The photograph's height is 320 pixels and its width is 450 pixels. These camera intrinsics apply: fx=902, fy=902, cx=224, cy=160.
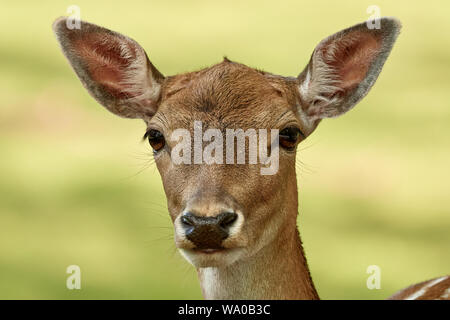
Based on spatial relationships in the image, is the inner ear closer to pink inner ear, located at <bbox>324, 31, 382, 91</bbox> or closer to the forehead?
pink inner ear, located at <bbox>324, 31, 382, 91</bbox>

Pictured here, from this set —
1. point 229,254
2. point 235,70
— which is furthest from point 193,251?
point 235,70

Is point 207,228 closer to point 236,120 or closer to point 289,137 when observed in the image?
point 236,120

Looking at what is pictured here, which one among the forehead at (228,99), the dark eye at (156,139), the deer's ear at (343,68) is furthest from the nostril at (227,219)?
the deer's ear at (343,68)

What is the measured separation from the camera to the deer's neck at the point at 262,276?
5551mm

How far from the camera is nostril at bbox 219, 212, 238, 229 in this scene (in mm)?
4934

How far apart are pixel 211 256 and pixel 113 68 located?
1.71m

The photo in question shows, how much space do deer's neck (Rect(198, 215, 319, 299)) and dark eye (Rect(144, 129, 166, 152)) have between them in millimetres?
820

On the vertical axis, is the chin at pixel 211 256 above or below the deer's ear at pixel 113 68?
below

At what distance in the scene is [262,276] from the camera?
561 cm

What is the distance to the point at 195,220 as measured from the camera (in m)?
4.92

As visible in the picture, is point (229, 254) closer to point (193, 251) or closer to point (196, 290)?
point (193, 251)

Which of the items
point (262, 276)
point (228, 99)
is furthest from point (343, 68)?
point (262, 276)

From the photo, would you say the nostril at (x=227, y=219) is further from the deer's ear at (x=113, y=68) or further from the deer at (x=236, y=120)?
the deer's ear at (x=113, y=68)

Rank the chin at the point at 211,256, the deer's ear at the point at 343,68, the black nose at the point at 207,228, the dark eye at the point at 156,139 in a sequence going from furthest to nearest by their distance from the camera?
the deer's ear at the point at 343,68 → the dark eye at the point at 156,139 → the chin at the point at 211,256 → the black nose at the point at 207,228
